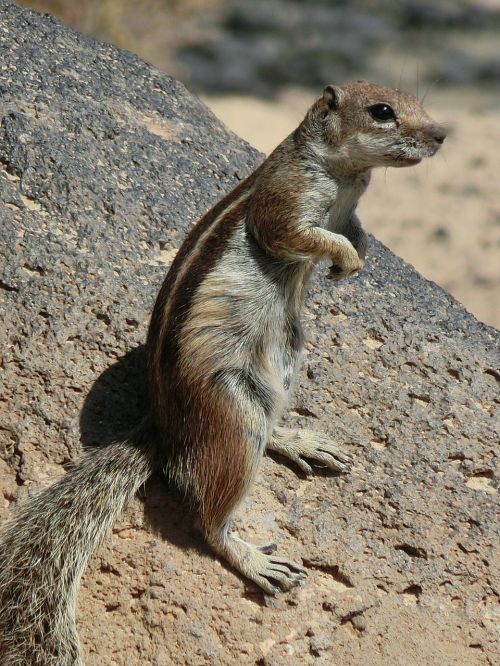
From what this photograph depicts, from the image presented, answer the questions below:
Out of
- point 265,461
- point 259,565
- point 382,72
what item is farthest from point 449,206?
point 259,565

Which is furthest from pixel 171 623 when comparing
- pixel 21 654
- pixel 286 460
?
pixel 286 460

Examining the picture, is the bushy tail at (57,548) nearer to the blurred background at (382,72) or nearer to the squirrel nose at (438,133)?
the squirrel nose at (438,133)

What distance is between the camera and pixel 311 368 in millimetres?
5273

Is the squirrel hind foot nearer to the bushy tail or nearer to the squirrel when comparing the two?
the squirrel

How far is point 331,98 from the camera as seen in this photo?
4.82m

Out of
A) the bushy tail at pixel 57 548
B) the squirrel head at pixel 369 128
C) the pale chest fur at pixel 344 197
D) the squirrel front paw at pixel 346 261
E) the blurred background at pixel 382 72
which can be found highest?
the blurred background at pixel 382 72

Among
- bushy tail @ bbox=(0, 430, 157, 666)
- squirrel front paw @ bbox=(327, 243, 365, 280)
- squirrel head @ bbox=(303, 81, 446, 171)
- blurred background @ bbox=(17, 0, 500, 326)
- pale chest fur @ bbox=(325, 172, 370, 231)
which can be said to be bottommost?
bushy tail @ bbox=(0, 430, 157, 666)

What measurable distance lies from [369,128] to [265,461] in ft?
5.63

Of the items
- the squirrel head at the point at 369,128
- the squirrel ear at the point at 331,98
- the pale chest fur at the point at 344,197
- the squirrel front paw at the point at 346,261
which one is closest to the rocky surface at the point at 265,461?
the squirrel front paw at the point at 346,261

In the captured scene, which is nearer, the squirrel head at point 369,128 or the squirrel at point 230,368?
the squirrel at point 230,368

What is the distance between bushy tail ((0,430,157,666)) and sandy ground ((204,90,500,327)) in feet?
23.5

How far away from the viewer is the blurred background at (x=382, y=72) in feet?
39.6

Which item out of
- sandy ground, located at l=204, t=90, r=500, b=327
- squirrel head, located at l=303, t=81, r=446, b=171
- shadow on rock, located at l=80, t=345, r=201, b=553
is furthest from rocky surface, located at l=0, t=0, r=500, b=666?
sandy ground, located at l=204, t=90, r=500, b=327

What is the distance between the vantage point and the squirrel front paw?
4.71m
